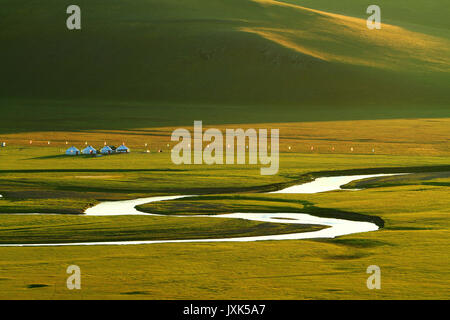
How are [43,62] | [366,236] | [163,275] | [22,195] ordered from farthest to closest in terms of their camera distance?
[43,62] → [22,195] → [366,236] → [163,275]

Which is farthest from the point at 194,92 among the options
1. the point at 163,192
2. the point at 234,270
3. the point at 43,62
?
the point at 234,270

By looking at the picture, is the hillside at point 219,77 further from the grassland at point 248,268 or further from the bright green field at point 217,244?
the grassland at point 248,268

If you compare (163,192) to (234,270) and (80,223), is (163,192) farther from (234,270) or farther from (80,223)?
(234,270)

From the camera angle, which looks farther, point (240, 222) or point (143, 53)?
point (143, 53)

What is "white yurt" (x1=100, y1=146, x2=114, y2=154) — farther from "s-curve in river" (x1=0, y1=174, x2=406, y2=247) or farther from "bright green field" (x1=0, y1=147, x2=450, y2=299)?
"s-curve in river" (x1=0, y1=174, x2=406, y2=247)

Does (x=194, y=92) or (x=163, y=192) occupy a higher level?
(x=194, y=92)

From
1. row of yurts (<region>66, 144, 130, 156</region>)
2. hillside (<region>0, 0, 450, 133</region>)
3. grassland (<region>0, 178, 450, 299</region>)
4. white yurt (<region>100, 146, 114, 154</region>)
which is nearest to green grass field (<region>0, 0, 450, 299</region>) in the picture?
grassland (<region>0, 178, 450, 299</region>)

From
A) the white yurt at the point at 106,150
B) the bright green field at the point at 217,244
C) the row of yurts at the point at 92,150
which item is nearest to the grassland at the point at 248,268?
the bright green field at the point at 217,244
